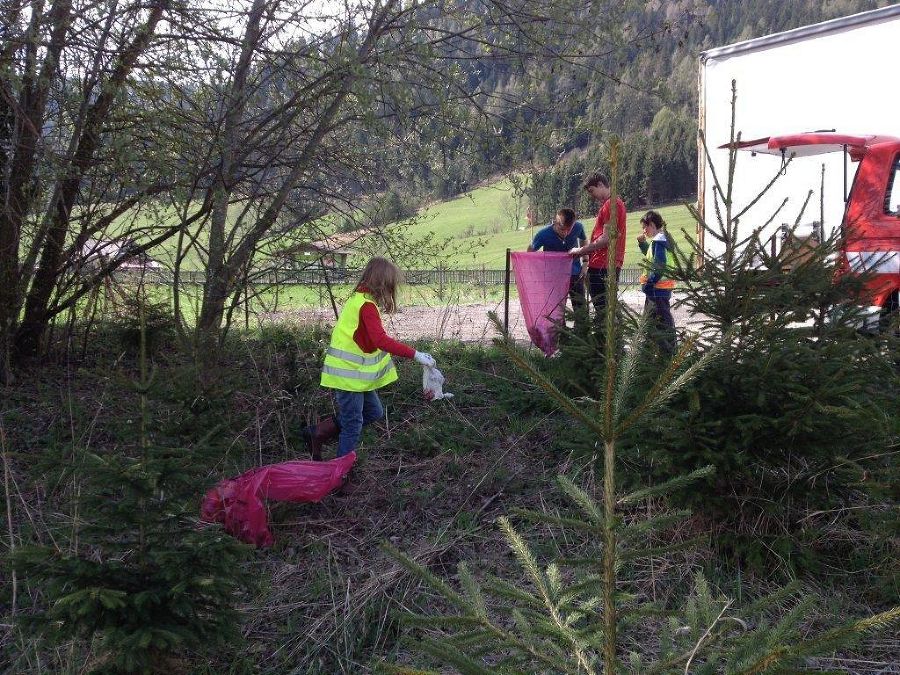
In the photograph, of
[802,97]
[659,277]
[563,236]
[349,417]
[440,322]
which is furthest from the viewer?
[802,97]

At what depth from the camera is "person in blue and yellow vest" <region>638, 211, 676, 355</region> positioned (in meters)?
4.26

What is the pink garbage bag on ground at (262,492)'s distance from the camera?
458cm

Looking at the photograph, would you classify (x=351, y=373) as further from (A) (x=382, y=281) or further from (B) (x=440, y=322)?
(B) (x=440, y=322)

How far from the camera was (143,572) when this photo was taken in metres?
2.92

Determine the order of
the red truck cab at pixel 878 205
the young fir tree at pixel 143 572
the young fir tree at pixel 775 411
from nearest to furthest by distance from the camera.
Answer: the young fir tree at pixel 143 572
the young fir tree at pixel 775 411
the red truck cab at pixel 878 205

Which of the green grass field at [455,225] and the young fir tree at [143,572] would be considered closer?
the young fir tree at [143,572]

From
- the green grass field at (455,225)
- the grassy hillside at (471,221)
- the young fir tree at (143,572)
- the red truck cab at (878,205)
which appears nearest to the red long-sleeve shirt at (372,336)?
the young fir tree at (143,572)

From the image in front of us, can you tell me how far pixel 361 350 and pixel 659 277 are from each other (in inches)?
75.6

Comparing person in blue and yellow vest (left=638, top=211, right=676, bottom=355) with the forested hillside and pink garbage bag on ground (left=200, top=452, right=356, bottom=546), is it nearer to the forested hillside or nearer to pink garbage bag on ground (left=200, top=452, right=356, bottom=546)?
the forested hillside

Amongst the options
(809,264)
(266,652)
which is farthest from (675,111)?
(266,652)

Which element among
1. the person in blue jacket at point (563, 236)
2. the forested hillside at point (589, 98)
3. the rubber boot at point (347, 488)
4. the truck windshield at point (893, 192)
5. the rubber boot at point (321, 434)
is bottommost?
the rubber boot at point (347, 488)

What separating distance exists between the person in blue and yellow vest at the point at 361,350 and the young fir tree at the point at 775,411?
71.0 inches

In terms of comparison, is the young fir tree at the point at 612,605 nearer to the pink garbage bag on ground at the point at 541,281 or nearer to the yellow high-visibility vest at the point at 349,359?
the yellow high-visibility vest at the point at 349,359

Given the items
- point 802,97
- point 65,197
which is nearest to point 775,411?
point 65,197
